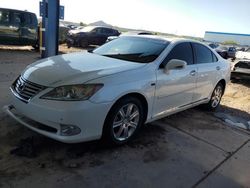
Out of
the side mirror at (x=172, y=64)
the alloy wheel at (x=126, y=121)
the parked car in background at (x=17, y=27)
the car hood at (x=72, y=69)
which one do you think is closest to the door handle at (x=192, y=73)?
the side mirror at (x=172, y=64)

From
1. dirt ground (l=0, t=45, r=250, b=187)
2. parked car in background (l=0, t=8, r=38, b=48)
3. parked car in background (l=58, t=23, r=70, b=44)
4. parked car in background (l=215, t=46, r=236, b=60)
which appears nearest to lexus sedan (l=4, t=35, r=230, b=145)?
dirt ground (l=0, t=45, r=250, b=187)

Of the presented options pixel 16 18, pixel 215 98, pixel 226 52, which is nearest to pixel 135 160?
pixel 215 98

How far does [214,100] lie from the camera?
6.68m

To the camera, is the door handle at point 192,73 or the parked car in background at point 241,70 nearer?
the door handle at point 192,73

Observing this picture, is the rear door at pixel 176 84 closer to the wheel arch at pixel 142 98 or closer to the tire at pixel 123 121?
the wheel arch at pixel 142 98

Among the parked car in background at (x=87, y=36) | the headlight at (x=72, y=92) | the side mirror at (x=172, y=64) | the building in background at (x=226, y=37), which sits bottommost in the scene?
the building in background at (x=226, y=37)

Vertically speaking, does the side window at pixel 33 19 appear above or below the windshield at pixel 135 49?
below

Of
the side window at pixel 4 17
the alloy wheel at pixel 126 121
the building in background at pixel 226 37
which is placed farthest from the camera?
the building in background at pixel 226 37

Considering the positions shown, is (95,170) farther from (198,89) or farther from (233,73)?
(233,73)

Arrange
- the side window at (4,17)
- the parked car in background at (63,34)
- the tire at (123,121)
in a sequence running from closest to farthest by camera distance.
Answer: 1. the tire at (123,121)
2. the side window at (4,17)
3. the parked car in background at (63,34)

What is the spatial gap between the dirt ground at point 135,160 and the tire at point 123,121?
168 mm

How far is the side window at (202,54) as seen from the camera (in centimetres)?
570

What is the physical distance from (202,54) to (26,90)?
352 cm

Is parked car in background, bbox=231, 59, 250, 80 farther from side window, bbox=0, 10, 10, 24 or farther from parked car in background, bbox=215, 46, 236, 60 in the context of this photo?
parked car in background, bbox=215, 46, 236, 60
